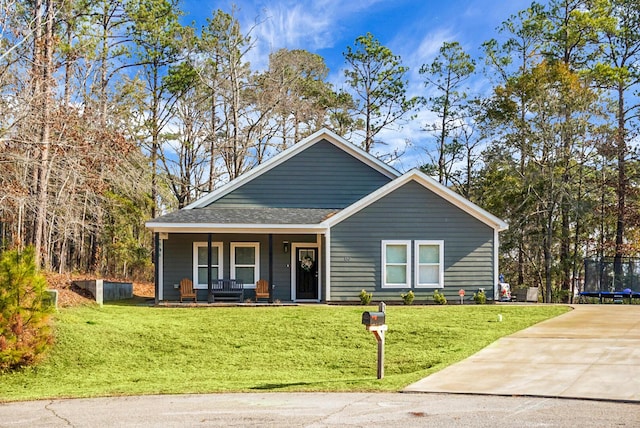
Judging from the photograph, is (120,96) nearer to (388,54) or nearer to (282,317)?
(388,54)

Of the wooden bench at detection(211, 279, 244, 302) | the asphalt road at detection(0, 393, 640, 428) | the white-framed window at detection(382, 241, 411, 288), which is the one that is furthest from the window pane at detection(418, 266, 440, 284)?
the asphalt road at detection(0, 393, 640, 428)

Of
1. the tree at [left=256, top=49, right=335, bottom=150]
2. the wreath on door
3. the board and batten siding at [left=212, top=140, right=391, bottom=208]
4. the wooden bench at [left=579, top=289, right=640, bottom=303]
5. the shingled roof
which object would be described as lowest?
the wooden bench at [left=579, top=289, right=640, bottom=303]

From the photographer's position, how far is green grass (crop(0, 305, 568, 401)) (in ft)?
34.2

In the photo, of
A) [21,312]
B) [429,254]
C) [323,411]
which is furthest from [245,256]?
[323,411]

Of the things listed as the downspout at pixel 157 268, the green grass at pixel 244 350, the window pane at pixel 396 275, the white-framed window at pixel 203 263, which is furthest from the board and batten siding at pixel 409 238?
the downspout at pixel 157 268

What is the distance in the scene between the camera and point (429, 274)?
2044cm

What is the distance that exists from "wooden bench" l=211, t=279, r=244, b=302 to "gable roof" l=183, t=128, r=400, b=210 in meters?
3.14

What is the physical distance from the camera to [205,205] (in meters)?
22.3

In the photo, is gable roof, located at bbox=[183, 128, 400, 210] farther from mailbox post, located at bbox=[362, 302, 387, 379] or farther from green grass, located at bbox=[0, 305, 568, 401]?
mailbox post, located at bbox=[362, 302, 387, 379]

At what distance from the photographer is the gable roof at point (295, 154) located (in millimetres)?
22297

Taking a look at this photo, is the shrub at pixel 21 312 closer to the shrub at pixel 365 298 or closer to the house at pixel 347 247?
the house at pixel 347 247

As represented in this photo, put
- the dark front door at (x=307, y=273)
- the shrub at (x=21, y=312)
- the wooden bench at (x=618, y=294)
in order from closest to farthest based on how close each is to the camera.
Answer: the shrub at (x=21, y=312) < the dark front door at (x=307, y=273) < the wooden bench at (x=618, y=294)

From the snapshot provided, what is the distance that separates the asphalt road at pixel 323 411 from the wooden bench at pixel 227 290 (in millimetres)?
11103

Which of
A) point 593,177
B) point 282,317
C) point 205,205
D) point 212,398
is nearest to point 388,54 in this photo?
point 593,177
